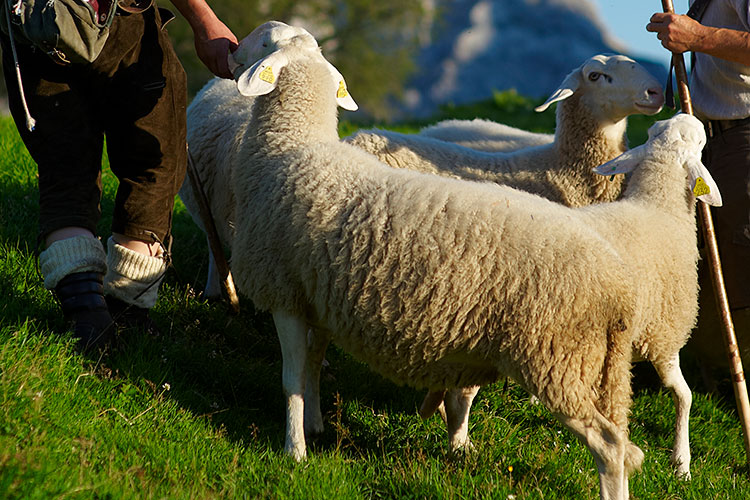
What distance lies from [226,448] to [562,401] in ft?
4.15

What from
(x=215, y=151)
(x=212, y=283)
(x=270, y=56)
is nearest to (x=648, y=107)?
(x=270, y=56)

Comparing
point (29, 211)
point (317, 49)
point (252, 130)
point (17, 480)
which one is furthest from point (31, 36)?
point (29, 211)

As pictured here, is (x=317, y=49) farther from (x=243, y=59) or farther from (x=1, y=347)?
(x=1, y=347)

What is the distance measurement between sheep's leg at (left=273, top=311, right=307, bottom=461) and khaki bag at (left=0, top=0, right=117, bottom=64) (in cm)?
130

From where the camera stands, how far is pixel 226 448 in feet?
9.39

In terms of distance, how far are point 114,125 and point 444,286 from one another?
1.71 metres

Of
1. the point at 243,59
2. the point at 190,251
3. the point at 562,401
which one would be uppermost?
the point at 243,59

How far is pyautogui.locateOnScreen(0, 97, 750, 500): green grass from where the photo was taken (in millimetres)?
2447

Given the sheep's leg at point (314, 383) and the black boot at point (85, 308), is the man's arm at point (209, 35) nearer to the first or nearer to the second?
the black boot at point (85, 308)

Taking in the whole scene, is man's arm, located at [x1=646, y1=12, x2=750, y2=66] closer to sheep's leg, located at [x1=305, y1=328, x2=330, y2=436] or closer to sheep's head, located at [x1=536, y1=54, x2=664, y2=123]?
sheep's head, located at [x1=536, y1=54, x2=664, y2=123]

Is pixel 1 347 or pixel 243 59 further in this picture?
pixel 243 59

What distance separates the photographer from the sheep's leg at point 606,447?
2705 millimetres

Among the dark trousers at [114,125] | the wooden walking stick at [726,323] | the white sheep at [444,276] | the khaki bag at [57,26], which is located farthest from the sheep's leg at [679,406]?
the khaki bag at [57,26]

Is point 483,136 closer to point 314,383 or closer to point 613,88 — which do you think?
point 613,88
